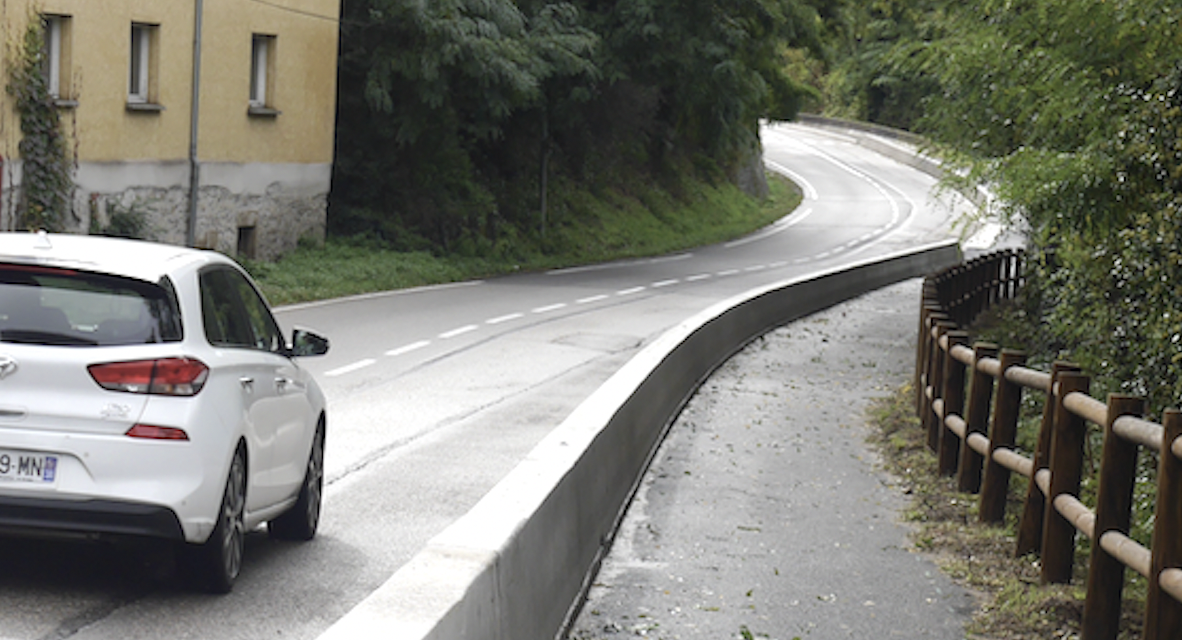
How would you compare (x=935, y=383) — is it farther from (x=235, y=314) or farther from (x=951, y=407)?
(x=235, y=314)

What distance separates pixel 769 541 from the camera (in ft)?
31.3

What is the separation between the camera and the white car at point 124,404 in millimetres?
6312

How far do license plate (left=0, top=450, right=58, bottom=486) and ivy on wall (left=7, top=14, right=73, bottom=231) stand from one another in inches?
641

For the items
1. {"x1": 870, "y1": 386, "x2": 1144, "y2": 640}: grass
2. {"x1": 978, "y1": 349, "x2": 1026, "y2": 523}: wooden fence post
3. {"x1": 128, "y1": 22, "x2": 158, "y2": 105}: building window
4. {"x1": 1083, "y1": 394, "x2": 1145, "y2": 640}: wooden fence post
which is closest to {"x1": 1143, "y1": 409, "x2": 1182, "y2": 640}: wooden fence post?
{"x1": 1083, "y1": 394, "x2": 1145, "y2": 640}: wooden fence post

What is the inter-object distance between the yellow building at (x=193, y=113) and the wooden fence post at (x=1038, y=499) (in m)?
16.3

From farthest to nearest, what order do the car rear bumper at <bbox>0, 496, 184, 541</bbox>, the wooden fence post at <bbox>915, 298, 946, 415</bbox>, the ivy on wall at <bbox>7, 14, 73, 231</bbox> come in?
the ivy on wall at <bbox>7, 14, 73, 231</bbox>
the wooden fence post at <bbox>915, 298, 946, 415</bbox>
the car rear bumper at <bbox>0, 496, 184, 541</bbox>

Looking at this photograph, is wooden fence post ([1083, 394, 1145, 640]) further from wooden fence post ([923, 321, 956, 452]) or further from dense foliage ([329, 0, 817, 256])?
dense foliage ([329, 0, 817, 256])

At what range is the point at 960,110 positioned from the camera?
18.7 m

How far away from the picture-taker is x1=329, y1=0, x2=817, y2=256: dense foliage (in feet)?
107

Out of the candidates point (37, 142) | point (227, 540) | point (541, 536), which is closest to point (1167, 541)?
point (541, 536)

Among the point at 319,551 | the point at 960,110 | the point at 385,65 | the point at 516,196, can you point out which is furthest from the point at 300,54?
the point at 319,551

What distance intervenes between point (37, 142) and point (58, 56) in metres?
1.81

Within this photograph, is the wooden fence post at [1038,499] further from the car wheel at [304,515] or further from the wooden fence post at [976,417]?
the car wheel at [304,515]

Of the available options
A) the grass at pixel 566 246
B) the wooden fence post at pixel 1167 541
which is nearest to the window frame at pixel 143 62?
the grass at pixel 566 246
